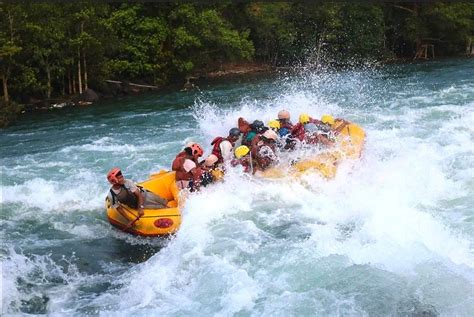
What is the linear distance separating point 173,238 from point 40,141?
810 centimetres

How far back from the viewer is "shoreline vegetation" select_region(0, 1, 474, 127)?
58.9 feet

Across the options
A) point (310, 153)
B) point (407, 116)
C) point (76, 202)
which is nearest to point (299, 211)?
point (310, 153)

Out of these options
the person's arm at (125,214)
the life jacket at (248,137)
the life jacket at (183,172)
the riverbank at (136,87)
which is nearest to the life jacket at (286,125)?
the life jacket at (248,137)

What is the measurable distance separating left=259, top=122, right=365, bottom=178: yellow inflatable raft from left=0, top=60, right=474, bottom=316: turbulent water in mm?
159

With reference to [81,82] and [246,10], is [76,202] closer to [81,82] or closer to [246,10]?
[81,82]

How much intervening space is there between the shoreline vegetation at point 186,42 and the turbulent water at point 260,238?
6.24 metres

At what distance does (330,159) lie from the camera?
29.1 feet

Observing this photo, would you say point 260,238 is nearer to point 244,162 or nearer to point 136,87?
point 244,162

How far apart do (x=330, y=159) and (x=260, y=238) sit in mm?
2238

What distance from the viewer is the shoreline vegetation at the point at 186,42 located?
707 inches

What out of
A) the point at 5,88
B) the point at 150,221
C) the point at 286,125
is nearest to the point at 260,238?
the point at 150,221

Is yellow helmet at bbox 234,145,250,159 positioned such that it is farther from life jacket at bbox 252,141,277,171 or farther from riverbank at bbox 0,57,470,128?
riverbank at bbox 0,57,470,128

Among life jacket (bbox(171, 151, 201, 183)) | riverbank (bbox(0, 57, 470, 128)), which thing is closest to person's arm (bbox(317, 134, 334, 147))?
life jacket (bbox(171, 151, 201, 183))

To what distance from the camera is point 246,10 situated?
88.2 feet
